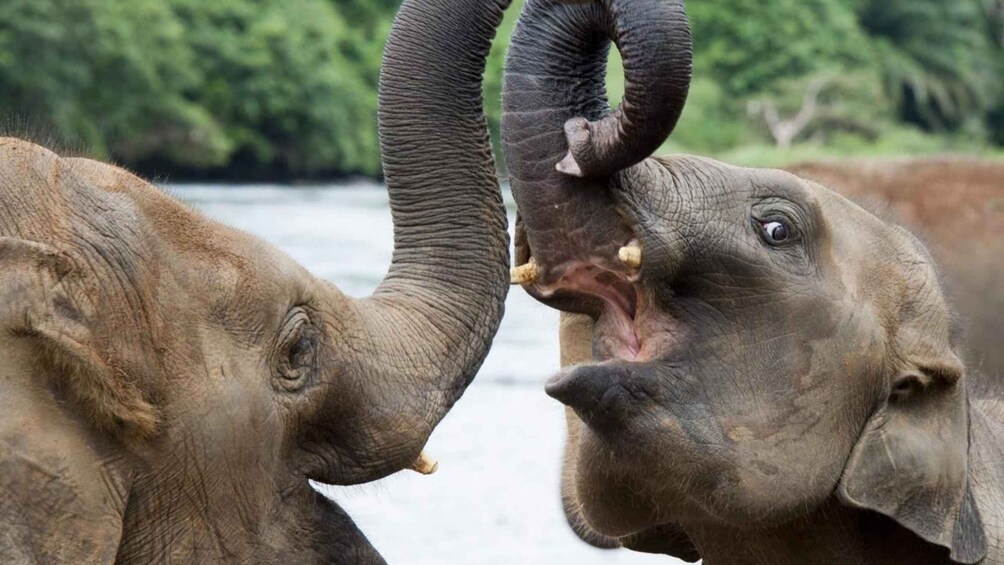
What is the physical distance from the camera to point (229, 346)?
12.4 ft

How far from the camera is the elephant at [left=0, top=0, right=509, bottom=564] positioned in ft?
11.2

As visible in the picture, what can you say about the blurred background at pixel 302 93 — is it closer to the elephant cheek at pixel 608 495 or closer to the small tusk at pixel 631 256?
the elephant cheek at pixel 608 495

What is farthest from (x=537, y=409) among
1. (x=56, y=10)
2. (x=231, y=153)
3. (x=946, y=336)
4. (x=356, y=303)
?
(x=231, y=153)

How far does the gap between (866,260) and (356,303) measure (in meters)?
1.43

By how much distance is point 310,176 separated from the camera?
54094mm

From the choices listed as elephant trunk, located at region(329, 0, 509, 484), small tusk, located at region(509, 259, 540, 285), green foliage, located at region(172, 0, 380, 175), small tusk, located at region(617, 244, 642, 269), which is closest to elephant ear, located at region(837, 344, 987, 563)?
small tusk, located at region(617, 244, 642, 269)

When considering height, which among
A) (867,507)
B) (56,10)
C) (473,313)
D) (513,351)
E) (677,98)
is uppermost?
(677,98)

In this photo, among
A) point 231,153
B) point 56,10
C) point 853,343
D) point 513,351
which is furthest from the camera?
point 231,153

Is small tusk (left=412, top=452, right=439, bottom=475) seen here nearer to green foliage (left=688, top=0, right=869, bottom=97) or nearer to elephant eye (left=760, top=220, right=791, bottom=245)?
elephant eye (left=760, top=220, right=791, bottom=245)

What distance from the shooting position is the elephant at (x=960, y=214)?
13.1 meters

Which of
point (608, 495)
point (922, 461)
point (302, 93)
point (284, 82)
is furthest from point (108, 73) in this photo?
A: point (922, 461)

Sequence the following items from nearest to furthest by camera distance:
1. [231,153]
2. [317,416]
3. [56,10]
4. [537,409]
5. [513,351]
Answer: [317,416], [537,409], [513,351], [56,10], [231,153]

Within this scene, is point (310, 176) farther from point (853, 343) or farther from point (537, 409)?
point (853, 343)

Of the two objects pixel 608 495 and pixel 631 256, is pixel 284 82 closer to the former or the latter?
pixel 608 495
